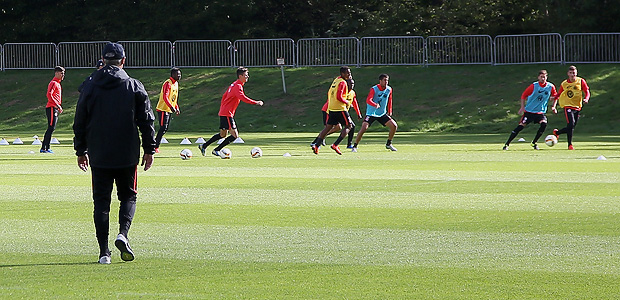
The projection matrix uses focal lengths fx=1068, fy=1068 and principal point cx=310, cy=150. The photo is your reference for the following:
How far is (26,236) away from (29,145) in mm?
18884

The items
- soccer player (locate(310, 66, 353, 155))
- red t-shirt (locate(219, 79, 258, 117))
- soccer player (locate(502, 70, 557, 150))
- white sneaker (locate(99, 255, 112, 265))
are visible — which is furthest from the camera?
soccer player (locate(502, 70, 557, 150))

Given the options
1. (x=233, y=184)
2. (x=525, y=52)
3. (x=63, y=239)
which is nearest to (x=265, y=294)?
(x=63, y=239)

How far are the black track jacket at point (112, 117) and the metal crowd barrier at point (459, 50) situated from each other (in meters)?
35.3

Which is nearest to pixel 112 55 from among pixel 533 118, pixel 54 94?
pixel 54 94

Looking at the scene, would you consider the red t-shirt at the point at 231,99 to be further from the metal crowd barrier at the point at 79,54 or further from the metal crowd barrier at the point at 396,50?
the metal crowd barrier at the point at 79,54

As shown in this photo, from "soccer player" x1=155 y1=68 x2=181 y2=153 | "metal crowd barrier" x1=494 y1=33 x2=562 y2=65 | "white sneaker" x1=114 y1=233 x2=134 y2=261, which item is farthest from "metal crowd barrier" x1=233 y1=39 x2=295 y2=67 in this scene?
"white sneaker" x1=114 y1=233 x2=134 y2=261

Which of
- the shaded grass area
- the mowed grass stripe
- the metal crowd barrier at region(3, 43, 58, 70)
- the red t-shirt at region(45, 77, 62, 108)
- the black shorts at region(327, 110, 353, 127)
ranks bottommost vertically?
the shaded grass area

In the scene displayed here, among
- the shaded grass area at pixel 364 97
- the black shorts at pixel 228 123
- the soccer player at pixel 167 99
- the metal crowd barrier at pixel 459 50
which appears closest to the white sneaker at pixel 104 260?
the black shorts at pixel 228 123

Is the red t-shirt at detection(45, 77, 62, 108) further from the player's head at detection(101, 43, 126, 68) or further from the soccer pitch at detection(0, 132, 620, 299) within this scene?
the player's head at detection(101, 43, 126, 68)

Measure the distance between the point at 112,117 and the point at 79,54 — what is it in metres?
40.6

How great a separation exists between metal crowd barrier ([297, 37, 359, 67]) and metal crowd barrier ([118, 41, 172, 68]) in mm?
5933

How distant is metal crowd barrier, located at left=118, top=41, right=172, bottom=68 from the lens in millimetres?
46750

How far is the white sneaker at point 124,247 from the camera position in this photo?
8.27m

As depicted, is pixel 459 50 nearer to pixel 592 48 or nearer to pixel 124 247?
pixel 592 48
